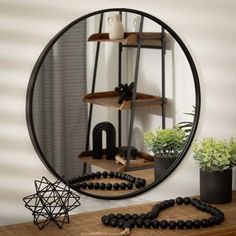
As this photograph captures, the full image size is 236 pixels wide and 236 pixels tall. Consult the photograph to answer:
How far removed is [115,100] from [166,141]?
9.8 inches

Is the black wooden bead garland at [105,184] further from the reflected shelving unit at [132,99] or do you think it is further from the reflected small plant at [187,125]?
the reflected small plant at [187,125]

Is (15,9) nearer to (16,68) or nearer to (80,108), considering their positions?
(16,68)

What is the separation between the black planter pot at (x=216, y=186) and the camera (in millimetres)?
2006

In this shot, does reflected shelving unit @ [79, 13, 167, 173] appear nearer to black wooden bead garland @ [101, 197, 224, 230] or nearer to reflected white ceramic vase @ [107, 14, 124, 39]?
reflected white ceramic vase @ [107, 14, 124, 39]

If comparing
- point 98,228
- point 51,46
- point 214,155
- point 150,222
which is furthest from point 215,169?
point 51,46

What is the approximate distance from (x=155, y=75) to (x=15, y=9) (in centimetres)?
54

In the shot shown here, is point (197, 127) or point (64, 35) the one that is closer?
point (64, 35)

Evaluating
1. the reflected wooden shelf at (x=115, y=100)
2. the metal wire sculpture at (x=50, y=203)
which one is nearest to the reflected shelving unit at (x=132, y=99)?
the reflected wooden shelf at (x=115, y=100)

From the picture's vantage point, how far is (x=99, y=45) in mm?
1923

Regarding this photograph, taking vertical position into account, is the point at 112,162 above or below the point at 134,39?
below

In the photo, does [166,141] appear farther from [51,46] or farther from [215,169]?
[51,46]

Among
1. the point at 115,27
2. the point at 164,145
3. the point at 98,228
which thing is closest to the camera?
the point at 98,228

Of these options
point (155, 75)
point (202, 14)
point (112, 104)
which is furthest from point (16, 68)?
point (202, 14)

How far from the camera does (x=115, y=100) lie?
6.45ft
